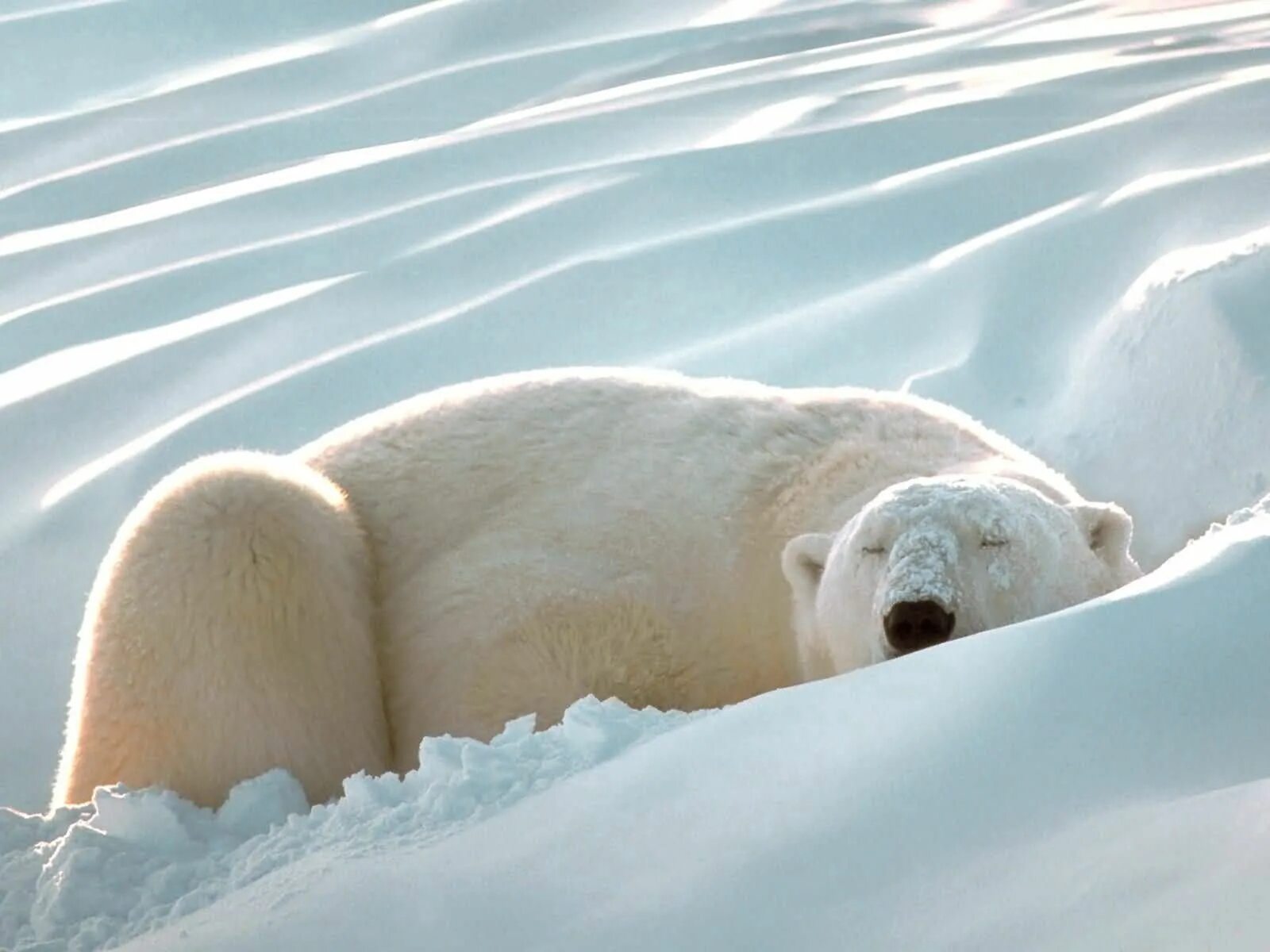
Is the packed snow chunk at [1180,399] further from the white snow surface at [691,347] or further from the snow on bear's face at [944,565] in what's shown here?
the snow on bear's face at [944,565]

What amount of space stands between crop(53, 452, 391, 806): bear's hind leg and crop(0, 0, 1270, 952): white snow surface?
0.45 ft

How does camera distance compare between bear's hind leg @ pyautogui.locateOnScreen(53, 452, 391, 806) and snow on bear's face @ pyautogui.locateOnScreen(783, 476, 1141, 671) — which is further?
bear's hind leg @ pyautogui.locateOnScreen(53, 452, 391, 806)

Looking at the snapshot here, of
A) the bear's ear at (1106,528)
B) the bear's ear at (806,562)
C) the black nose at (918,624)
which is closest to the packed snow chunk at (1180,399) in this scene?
the bear's ear at (1106,528)

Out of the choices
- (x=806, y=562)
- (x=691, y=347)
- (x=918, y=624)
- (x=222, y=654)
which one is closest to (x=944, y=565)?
(x=918, y=624)

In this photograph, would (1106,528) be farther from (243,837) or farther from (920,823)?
(243,837)

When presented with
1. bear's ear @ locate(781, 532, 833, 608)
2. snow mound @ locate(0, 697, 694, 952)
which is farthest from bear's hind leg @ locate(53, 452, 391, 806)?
bear's ear @ locate(781, 532, 833, 608)

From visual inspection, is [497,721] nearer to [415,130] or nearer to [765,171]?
[765,171]

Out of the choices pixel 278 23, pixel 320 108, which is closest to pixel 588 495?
pixel 320 108

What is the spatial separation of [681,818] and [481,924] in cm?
23

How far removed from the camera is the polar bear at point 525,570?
9.01 ft

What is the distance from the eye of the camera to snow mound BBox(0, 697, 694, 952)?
2.00 meters

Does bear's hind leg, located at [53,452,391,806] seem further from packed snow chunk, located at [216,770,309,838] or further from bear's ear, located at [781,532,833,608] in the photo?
bear's ear, located at [781,532,833,608]

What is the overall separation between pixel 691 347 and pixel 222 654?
2.45m

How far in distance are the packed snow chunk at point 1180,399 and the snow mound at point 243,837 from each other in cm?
177
